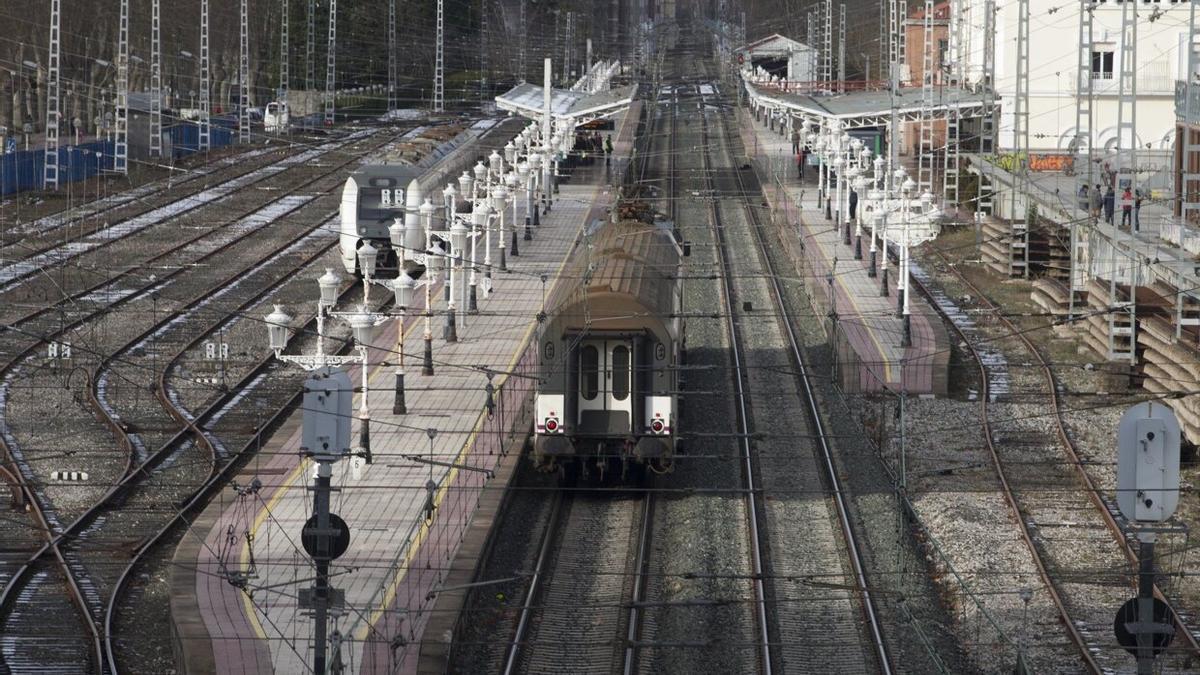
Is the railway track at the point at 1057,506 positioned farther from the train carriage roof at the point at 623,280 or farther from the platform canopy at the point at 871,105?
the platform canopy at the point at 871,105

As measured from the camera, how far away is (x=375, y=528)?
2188cm

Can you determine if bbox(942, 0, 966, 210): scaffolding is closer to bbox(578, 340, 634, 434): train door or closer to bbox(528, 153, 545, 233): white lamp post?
bbox(528, 153, 545, 233): white lamp post

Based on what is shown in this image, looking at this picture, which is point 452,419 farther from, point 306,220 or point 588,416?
point 306,220

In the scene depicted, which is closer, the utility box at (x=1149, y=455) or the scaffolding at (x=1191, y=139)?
the utility box at (x=1149, y=455)

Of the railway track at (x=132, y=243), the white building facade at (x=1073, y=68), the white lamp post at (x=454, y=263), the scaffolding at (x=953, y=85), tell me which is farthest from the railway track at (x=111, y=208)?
the white building facade at (x=1073, y=68)

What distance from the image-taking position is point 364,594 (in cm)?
1928

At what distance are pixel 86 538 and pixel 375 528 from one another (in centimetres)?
372

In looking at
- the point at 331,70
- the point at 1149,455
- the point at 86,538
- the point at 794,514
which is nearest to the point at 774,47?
the point at 331,70

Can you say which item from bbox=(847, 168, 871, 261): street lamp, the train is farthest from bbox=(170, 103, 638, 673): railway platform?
bbox=(847, 168, 871, 261): street lamp

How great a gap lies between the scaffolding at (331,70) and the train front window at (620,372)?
5753 cm

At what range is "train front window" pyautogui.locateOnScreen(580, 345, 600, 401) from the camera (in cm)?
2341

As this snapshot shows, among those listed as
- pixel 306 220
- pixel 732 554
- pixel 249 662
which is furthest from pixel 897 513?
pixel 306 220

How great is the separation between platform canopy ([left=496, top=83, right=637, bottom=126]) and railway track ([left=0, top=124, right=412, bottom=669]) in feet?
95.5

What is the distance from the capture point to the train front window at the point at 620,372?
23.5 m
